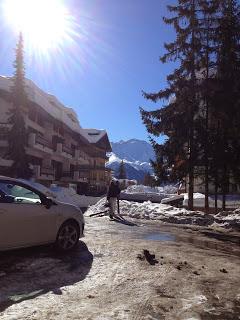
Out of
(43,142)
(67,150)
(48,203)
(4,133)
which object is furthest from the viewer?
(67,150)

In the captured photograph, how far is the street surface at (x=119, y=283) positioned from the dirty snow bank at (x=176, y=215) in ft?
27.3

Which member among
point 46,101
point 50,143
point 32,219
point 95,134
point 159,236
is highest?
point 95,134

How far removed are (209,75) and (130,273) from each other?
21.0 meters

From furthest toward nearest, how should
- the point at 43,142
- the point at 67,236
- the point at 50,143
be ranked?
the point at 50,143 < the point at 43,142 < the point at 67,236

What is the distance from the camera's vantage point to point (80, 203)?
34.0 m

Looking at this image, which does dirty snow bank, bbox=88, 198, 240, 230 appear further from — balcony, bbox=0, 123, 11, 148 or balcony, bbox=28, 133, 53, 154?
balcony, bbox=28, 133, 53, 154

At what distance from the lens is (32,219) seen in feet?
29.5

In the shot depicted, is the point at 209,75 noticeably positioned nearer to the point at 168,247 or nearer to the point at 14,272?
the point at 168,247

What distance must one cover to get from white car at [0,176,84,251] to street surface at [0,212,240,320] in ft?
1.12

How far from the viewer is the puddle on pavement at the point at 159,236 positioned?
44.3ft

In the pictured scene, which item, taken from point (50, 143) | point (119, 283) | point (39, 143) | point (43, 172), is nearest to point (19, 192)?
point (119, 283)

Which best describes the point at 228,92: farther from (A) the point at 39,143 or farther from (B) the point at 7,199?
(A) the point at 39,143

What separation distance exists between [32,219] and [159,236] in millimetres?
6209

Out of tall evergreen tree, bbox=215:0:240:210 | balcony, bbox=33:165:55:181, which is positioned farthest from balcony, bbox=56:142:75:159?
tall evergreen tree, bbox=215:0:240:210
